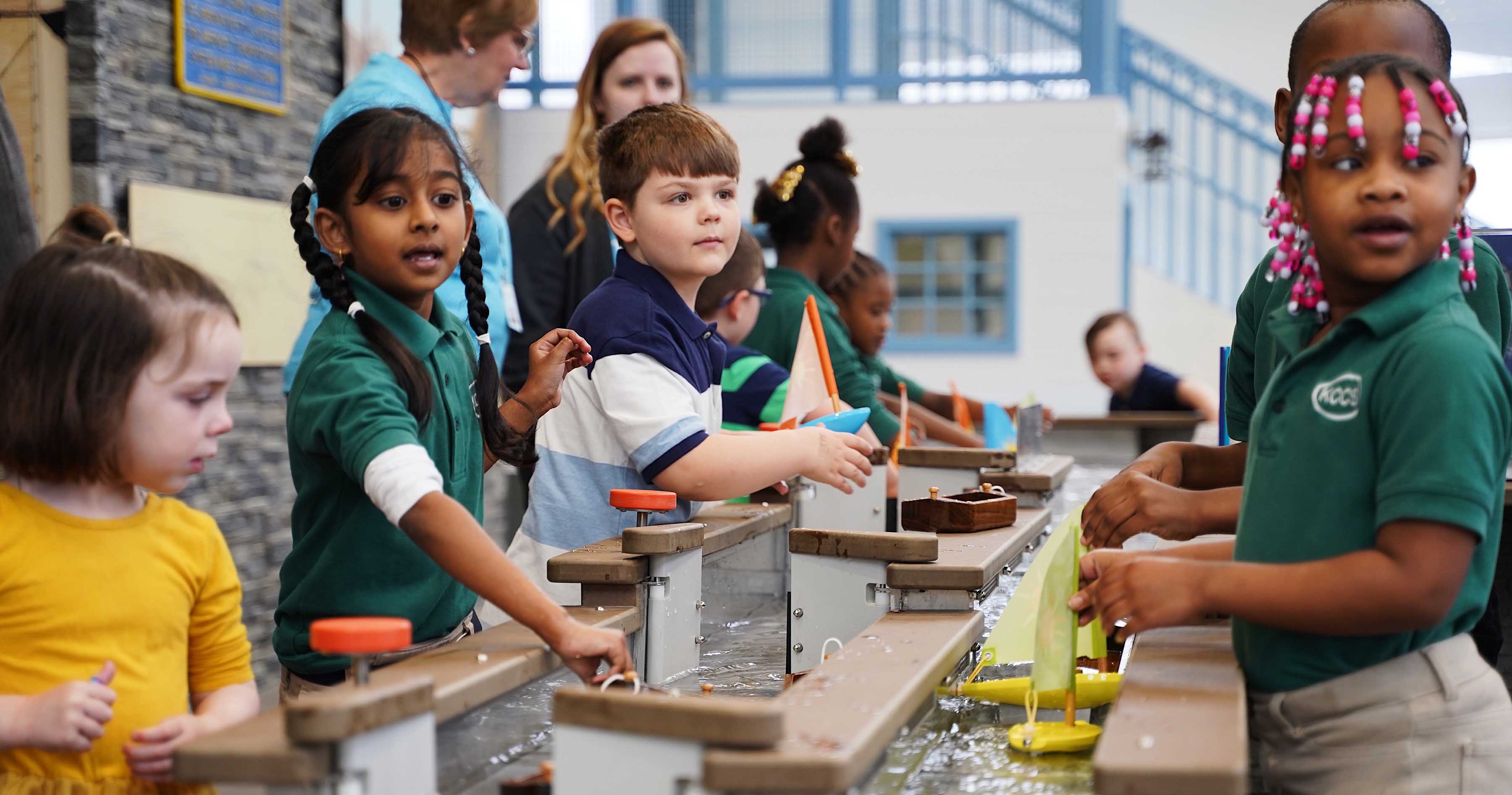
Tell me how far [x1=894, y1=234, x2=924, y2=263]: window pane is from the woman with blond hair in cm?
658

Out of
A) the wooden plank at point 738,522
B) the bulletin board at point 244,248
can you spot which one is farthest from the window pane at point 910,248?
the wooden plank at point 738,522

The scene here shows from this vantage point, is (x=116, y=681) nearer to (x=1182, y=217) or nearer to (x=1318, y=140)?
(x=1318, y=140)

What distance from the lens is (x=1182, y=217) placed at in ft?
35.8

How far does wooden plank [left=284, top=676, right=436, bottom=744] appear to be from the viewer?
39.0 inches

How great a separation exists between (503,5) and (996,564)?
164cm

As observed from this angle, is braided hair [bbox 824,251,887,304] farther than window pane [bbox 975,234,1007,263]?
No

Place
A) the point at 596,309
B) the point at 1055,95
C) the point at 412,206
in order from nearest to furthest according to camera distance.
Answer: the point at 412,206
the point at 596,309
the point at 1055,95

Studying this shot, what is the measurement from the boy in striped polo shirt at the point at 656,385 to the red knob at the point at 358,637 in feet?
2.85

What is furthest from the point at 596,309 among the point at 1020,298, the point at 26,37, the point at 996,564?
the point at 1020,298

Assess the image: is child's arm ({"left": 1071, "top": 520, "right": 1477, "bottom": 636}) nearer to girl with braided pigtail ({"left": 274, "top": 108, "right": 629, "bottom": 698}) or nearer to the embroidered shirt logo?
the embroidered shirt logo

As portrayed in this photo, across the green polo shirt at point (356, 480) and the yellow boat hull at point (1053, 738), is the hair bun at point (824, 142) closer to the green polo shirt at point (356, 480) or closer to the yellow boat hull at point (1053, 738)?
the green polo shirt at point (356, 480)

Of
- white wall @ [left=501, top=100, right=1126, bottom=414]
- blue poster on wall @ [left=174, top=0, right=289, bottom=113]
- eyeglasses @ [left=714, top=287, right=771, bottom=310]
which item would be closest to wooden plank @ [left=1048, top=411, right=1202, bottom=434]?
eyeglasses @ [left=714, top=287, right=771, bottom=310]

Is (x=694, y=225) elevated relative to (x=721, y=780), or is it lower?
elevated

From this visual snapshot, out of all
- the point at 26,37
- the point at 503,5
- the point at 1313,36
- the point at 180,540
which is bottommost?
the point at 180,540
